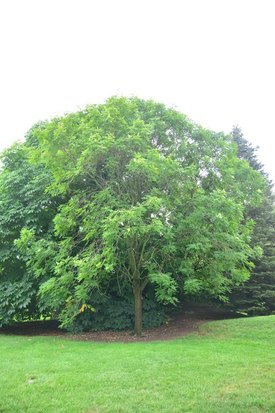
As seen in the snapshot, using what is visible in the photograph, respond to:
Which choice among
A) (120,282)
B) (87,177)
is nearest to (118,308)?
(120,282)

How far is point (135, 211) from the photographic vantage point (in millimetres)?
9438

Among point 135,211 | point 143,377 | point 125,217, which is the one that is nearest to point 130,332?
point 125,217

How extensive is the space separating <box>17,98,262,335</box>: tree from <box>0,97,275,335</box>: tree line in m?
0.04

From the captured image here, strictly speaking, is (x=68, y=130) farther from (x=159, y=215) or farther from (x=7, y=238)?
(x=7, y=238)

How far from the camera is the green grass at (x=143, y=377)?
16.8 feet

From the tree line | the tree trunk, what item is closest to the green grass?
the tree line

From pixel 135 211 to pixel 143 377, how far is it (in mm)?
4336

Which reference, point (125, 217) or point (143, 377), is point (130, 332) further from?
point (143, 377)

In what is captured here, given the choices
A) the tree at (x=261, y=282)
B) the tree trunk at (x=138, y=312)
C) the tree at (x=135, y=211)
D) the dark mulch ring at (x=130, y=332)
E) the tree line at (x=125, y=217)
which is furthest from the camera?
the tree at (x=261, y=282)

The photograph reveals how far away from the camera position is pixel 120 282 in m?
13.3

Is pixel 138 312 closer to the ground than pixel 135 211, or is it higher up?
closer to the ground

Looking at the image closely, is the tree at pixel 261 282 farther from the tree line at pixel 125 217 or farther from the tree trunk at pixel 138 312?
the tree trunk at pixel 138 312

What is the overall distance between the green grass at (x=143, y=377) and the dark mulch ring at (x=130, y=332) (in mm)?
1684

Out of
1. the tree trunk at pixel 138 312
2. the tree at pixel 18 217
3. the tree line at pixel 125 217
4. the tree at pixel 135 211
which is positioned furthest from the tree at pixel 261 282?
the tree at pixel 18 217
